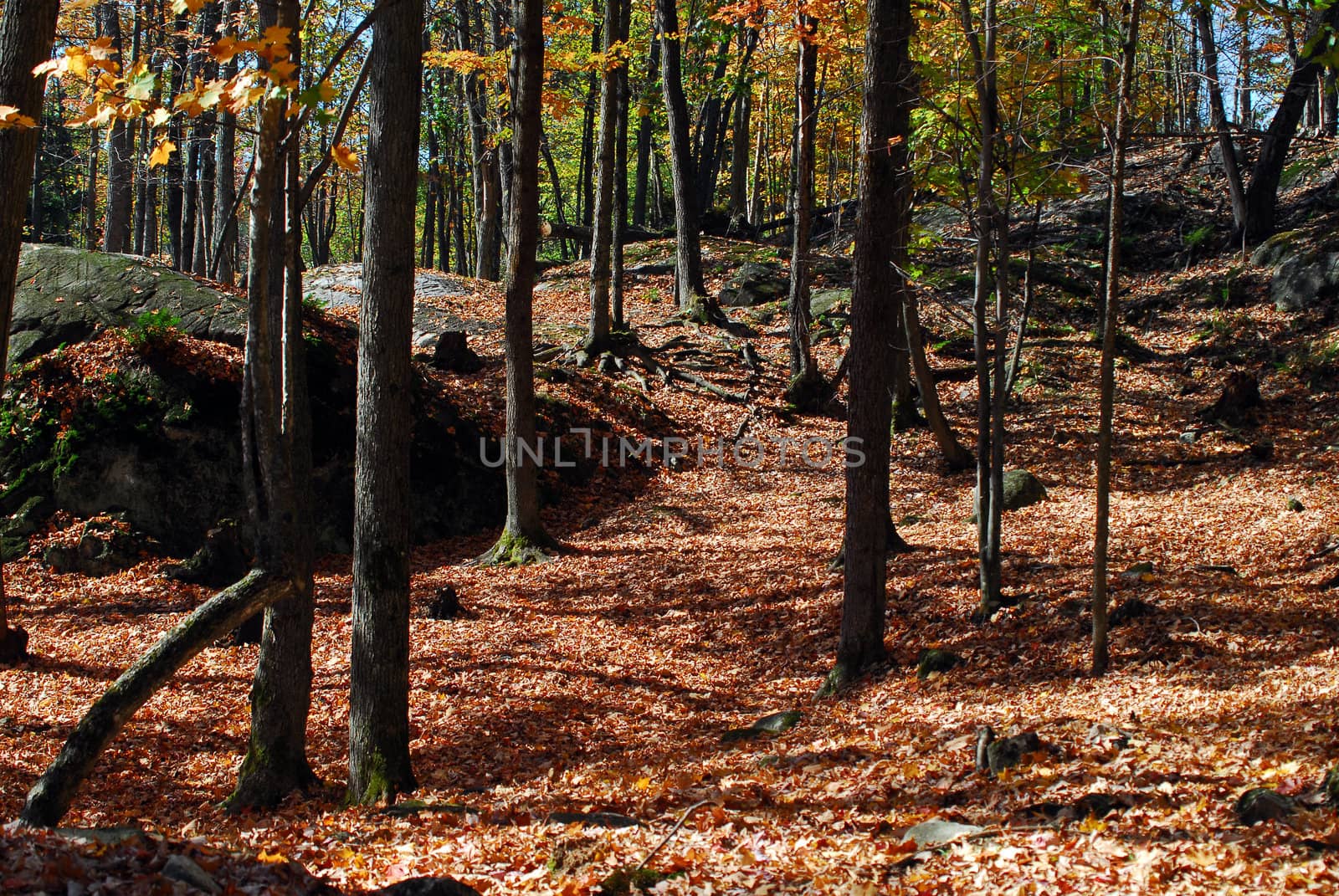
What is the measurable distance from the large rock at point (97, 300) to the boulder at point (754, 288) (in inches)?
436

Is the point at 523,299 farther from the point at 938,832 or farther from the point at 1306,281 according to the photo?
the point at 1306,281

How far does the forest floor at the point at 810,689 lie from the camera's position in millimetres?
4691

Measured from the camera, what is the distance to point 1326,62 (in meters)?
4.04

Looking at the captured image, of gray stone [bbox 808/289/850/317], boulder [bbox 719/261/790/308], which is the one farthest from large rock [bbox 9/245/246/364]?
gray stone [bbox 808/289/850/317]

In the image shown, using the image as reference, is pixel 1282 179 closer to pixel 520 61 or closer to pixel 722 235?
pixel 722 235

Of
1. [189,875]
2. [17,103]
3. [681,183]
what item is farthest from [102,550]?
[681,183]

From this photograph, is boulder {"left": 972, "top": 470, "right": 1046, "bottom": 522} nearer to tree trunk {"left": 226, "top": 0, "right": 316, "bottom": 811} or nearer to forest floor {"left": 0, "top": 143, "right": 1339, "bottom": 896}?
forest floor {"left": 0, "top": 143, "right": 1339, "bottom": 896}

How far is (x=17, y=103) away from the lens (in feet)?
14.4

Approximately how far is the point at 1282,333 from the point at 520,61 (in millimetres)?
12654

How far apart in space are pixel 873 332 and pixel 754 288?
1394cm

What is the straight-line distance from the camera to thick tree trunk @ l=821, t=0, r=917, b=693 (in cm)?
768

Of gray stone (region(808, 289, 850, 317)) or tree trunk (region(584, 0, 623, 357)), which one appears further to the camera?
gray stone (region(808, 289, 850, 317))

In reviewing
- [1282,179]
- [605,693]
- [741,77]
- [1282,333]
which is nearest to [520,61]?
[605,693]

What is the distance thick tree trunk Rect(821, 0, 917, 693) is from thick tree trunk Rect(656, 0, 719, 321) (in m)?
11.9
